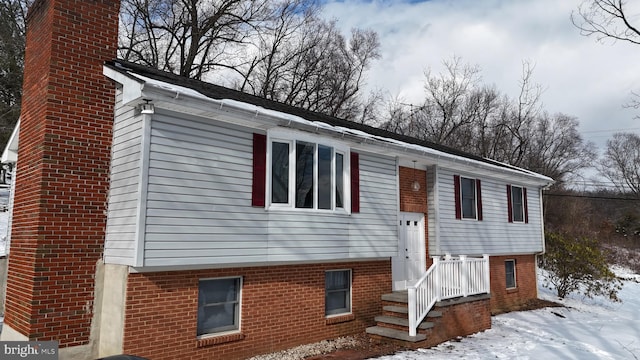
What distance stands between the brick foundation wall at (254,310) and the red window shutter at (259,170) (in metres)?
1.31

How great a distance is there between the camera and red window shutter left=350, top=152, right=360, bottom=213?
380 inches

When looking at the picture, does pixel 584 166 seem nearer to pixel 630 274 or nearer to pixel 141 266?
pixel 630 274

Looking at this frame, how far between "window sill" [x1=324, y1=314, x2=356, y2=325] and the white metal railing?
1.40 metres

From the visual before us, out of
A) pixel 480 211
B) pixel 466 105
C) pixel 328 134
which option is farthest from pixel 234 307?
pixel 466 105

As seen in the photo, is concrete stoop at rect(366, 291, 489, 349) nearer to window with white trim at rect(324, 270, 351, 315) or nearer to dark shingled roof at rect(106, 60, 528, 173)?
window with white trim at rect(324, 270, 351, 315)

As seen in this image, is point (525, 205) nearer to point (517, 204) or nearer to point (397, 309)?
point (517, 204)

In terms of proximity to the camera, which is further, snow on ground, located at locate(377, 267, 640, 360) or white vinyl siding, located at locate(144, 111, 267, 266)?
snow on ground, located at locate(377, 267, 640, 360)

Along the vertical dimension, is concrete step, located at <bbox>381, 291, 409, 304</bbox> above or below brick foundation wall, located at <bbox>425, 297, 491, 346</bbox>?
above

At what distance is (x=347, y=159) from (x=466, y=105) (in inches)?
1247

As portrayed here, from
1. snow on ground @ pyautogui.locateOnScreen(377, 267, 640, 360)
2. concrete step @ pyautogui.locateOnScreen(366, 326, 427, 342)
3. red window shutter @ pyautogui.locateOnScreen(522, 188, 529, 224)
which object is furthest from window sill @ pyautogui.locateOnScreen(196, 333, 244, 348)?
red window shutter @ pyautogui.locateOnScreen(522, 188, 529, 224)

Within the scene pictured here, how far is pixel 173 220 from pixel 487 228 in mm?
10644

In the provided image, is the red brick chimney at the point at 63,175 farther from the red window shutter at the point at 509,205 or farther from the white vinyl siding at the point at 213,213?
the red window shutter at the point at 509,205

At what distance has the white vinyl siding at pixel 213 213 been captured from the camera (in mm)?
6695

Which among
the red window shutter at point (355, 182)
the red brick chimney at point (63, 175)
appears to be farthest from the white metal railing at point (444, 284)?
the red brick chimney at point (63, 175)
